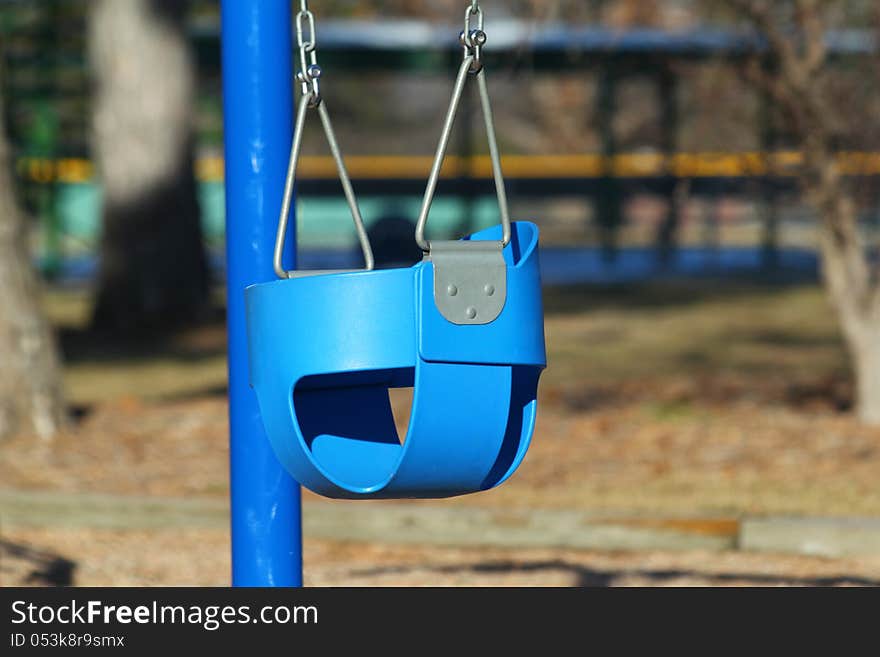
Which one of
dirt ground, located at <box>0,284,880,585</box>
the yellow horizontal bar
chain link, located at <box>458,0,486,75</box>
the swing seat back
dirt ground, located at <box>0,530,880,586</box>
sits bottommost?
the swing seat back

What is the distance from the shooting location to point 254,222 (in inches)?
135

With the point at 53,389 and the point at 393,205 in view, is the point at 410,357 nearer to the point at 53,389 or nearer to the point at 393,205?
the point at 53,389

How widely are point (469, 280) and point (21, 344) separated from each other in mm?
6000

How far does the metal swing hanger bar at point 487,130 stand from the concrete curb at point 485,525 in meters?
3.22

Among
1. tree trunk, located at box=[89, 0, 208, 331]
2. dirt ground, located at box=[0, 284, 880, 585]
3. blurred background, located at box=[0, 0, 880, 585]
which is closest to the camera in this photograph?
dirt ground, located at box=[0, 284, 880, 585]

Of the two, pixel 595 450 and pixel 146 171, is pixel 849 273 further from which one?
pixel 146 171

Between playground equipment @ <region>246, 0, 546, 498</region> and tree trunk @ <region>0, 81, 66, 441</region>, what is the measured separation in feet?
18.2

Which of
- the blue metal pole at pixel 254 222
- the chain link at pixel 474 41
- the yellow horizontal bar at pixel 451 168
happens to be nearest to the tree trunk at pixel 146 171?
the yellow horizontal bar at pixel 451 168

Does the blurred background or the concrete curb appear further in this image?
the blurred background

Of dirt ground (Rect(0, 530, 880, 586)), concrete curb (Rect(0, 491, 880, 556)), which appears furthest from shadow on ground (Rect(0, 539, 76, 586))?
concrete curb (Rect(0, 491, 880, 556))

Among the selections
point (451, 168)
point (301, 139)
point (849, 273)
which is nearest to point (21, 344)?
point (849, 273)

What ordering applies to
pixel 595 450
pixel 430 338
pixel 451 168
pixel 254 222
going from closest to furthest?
pixel 430 338 < pixel 254 222 < pixel 595 450 < pixel 451 168

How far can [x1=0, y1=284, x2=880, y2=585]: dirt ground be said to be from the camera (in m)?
5.45

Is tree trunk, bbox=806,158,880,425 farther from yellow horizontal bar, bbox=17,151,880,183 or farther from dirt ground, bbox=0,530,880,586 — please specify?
yellow horizontal bar, bbox=17,151,880,183
